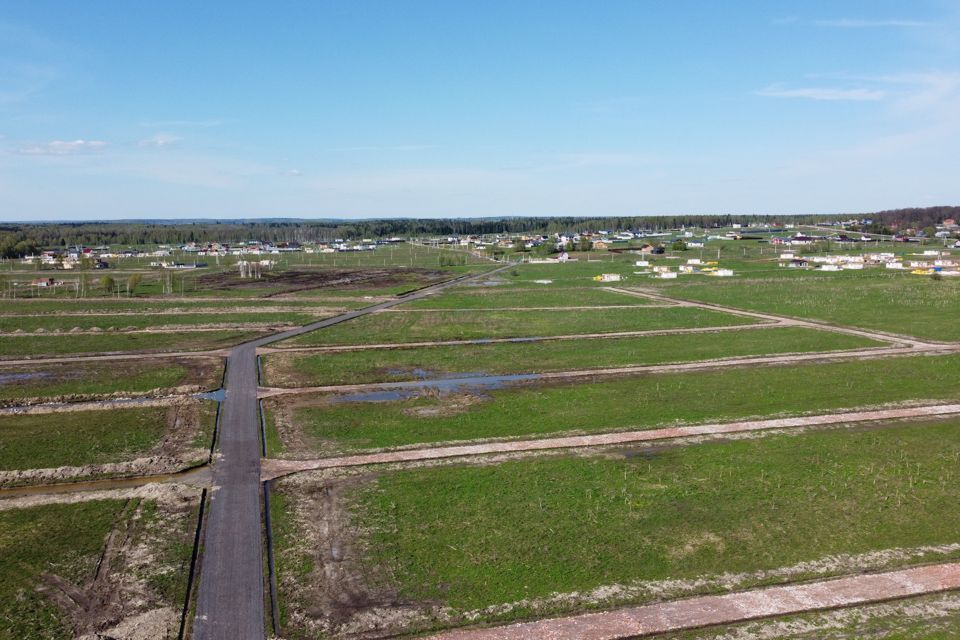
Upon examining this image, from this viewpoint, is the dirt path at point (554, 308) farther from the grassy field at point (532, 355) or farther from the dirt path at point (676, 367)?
the dirt path at point (676, 367)

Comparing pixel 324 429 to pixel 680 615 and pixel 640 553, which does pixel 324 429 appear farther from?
pixel 680 615

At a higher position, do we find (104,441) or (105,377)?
(105,377)

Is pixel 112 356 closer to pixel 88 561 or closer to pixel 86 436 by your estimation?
pixel 86 436

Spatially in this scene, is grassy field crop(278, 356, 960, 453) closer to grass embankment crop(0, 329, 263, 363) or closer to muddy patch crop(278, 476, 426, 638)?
muddy patch crop(278, 476, 426, 638)

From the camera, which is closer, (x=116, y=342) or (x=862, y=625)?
(x=862, y=625)

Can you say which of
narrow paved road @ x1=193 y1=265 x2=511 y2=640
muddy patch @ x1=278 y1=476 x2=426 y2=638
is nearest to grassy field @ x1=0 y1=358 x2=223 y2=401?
narrow paved road @ x1=193 y1=265 x2=511 y2=640

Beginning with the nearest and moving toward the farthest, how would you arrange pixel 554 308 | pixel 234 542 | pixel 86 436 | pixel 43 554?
pixel 43 554 < pixel 234 542 < pixel 86 436 < pixel 554 308

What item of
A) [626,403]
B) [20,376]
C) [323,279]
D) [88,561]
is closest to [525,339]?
[626,403]

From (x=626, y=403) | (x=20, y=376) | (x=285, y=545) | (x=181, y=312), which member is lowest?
(x=285, y=545)

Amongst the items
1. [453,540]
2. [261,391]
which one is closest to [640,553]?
[453,540]
